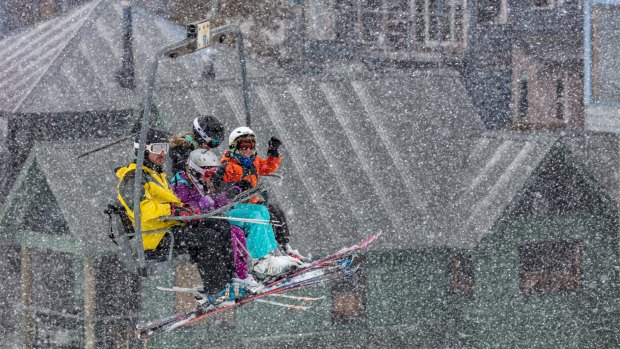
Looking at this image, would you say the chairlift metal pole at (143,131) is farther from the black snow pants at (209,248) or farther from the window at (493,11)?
the window at (493,11)

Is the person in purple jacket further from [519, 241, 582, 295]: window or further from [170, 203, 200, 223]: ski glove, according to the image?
[519, 241, 582, 295]: window

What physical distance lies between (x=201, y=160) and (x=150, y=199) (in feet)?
2.04

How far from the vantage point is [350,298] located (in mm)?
18766

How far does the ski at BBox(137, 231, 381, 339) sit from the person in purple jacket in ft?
0.58

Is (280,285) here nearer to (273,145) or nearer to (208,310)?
(208,310)

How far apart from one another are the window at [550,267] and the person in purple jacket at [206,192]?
1020 cm

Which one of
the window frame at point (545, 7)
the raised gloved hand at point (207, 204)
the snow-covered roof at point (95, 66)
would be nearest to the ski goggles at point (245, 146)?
the raised gloved hand at point (207, 204)

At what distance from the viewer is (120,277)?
59.2 ft

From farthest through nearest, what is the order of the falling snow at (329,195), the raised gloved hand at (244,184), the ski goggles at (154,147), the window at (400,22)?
the window at (400,22)
the falling snow at (329,195)
the raised gloved hand at (244,184)
the ski goggles at (154,147)

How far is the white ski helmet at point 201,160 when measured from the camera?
30.0 ft

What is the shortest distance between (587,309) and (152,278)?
7.38 m

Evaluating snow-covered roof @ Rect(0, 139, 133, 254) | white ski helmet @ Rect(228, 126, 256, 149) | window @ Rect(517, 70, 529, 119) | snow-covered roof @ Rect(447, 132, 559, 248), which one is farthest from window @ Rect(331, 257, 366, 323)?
white ski helmet @ Rect(228, 126, 256, 149)

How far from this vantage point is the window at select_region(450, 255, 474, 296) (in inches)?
736

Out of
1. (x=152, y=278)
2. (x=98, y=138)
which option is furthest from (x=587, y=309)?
(x=98, y=138)
